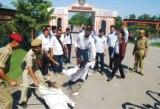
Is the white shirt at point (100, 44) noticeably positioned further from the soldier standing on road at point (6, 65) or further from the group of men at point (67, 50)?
the soldier standing on road at point (6, 65)

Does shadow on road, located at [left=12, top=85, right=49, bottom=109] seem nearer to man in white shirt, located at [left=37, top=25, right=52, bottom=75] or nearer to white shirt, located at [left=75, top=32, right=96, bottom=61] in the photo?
man in white shirt, located at [left=37, top=25, right=52, bottom=75]

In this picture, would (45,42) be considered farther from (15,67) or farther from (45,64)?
(15,67)

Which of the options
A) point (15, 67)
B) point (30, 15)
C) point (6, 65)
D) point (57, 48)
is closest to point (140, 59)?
point (57, 48)

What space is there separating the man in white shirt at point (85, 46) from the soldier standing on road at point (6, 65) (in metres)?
6.31

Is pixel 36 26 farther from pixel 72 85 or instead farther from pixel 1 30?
pixel 72 85

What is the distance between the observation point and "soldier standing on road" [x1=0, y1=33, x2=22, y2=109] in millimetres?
6996

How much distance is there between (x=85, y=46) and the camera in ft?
46.4

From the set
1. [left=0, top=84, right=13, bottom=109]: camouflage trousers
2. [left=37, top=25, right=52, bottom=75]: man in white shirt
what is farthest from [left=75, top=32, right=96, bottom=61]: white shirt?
[left=0, top=84, right=13, bottom=109]: camouflage trousers

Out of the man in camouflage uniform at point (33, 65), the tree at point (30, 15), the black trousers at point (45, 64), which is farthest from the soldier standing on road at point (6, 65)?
the tree at point (30, 15)

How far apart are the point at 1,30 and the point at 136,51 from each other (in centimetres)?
1047

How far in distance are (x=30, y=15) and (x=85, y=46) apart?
15654 millimetres

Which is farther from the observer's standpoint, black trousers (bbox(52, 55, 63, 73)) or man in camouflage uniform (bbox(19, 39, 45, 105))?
black trousers (bbox(52, 55, 63, 73))

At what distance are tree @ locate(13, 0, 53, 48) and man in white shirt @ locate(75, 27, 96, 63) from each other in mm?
12846

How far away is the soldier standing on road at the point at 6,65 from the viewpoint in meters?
7.00
